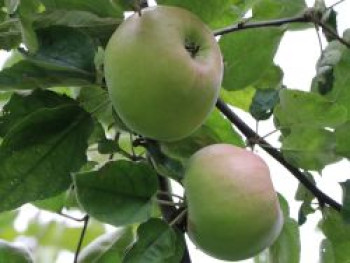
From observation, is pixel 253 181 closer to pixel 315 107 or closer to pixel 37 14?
pixel 315 107

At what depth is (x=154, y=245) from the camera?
0.75 metres

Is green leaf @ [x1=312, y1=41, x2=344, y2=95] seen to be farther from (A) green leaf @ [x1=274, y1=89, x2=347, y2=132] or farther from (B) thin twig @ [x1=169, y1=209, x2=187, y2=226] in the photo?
(B) thin twig @ [x1=169, y1=209, x2=187, y2=226]

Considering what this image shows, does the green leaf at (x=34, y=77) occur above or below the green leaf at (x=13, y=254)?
above

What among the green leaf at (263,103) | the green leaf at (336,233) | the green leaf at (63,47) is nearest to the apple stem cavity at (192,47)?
the green leaf at (63,47)

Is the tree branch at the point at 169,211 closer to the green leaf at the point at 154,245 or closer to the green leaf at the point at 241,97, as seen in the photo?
the green leaf at the point at 154,245

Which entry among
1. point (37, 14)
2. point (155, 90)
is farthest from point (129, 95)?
point (37, 14)

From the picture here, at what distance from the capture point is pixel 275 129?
0.92 metres

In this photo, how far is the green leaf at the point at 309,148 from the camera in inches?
34.8

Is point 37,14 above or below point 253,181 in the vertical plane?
above

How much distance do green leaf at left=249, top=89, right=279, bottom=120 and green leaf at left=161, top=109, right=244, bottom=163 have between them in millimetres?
36

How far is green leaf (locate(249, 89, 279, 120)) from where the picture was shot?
93cm

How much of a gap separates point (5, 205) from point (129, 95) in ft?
0.63

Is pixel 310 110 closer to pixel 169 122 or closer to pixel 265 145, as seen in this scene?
pixel 265 145

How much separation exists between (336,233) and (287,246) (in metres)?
0.07
